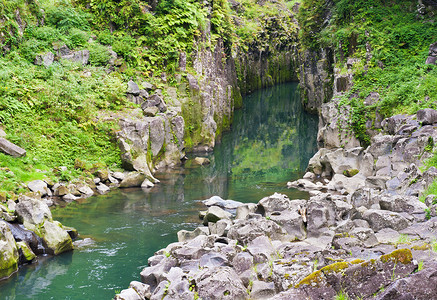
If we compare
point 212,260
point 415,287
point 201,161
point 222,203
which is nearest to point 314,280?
point 415,287

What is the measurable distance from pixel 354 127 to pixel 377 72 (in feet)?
13.8

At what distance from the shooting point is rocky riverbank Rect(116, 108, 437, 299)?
21.4 feet

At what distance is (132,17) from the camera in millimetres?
27703

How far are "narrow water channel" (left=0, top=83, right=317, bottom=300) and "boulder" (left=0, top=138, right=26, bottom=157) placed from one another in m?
3.38

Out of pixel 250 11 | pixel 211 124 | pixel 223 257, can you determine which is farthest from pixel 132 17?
pixel 250 11

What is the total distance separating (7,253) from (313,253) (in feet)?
24.5

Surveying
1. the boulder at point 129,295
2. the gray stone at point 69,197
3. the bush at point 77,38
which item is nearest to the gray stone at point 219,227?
the boulder at point 129,295

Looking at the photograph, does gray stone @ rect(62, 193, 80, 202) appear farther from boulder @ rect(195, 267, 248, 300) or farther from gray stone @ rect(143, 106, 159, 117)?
boulder @ rect(195, 267, 248, 300)

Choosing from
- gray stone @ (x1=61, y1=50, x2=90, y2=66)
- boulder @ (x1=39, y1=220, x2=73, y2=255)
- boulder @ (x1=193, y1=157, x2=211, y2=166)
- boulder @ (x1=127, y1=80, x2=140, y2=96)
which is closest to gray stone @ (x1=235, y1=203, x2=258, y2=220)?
boulder @ (x1=39, y1=220, x2=73, y2=255)

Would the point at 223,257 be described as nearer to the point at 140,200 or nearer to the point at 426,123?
the point at 140,200

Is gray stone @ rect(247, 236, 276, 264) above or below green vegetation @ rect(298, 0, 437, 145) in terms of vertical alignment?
below

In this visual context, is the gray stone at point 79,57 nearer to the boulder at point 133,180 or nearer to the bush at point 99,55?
the bush at point 99,55

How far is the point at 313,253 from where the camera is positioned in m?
9.02

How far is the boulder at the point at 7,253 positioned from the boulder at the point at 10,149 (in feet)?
23.1
